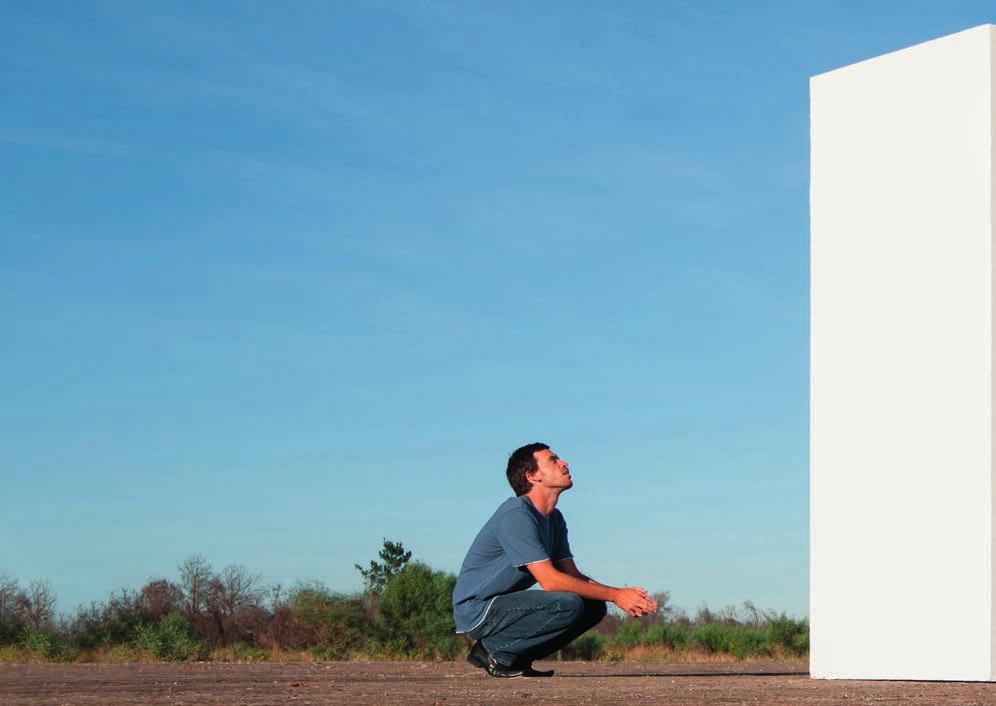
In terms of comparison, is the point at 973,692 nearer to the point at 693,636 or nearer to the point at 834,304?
the point at 834,304

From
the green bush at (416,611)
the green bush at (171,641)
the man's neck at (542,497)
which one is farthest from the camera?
the green bush at (416,611)

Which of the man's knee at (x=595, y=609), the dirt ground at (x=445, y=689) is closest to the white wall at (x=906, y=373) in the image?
the dirt ground at (x=445, y=689)

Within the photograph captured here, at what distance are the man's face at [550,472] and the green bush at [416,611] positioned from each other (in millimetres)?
7857

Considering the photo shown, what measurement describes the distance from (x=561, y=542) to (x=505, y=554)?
465mm

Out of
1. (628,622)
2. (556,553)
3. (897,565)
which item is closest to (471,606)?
(556,553)

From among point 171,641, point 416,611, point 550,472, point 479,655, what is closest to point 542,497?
point 550,472

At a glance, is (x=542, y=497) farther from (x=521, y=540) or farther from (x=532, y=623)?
(x=532, y=623)

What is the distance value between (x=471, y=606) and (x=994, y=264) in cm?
355

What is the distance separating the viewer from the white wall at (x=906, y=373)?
7.69 metres

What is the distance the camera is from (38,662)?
13250mm

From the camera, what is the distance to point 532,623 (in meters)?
7.84

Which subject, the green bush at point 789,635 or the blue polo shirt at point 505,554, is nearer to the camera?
the blue polo shirt at point 505,554

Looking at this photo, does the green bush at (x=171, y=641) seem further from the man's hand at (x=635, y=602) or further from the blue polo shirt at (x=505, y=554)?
the man's hand at (x=635, y=602)

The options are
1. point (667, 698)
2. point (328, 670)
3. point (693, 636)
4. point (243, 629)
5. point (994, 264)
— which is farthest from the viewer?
point (243, 629)
